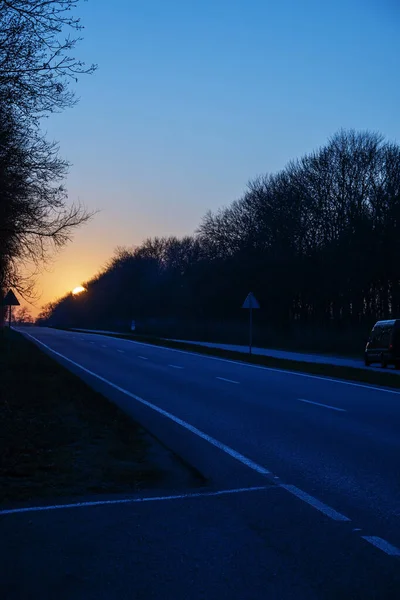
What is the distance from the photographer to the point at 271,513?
7.18m

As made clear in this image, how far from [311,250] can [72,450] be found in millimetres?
53532

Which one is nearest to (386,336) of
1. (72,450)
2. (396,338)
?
(396,338)

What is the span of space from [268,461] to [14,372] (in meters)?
16.6

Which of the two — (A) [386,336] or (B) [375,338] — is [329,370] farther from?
(B) [375,338]

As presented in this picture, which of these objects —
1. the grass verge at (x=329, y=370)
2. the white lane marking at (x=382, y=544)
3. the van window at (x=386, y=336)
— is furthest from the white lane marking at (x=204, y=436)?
the van window at (x=386, y=336)

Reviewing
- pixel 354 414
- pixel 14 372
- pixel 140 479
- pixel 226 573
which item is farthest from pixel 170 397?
pixel 226 573

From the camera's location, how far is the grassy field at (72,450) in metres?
8.50

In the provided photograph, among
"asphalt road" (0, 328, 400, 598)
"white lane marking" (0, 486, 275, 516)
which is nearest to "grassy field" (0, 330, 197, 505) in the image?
"white lane marking" (0, 486, 275, 516)

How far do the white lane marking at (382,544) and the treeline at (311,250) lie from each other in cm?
4809

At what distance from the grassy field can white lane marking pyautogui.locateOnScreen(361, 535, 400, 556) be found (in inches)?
109

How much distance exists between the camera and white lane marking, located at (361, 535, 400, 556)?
586 cm

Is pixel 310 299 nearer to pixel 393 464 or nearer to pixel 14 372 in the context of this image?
pixel 14 372

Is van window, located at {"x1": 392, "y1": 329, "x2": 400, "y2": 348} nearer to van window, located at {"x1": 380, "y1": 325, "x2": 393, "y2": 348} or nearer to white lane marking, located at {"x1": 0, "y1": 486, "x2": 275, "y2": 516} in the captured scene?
van window, located at {"x1": 380, "y1": 325, "x2": 393, "y2": 348}

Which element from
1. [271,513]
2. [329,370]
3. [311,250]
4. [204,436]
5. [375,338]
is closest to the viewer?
[271,513]
